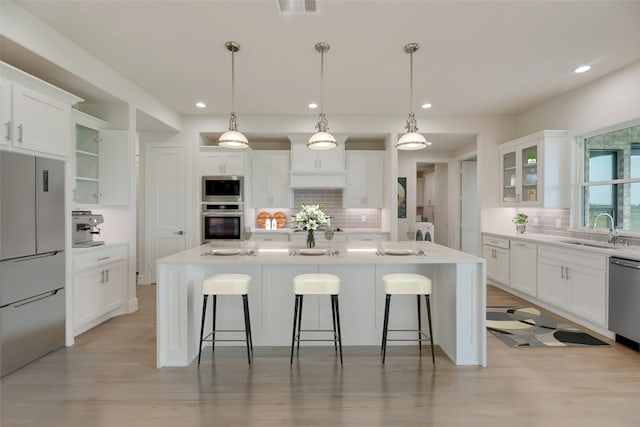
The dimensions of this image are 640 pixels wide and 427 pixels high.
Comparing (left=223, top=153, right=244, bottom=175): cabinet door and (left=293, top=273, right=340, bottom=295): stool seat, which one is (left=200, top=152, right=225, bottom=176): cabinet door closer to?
(left=223, top=153, right=244, bottom=175): cabinet door

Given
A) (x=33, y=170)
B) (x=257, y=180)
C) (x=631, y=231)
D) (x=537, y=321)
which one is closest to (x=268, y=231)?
(x=257, y=180)

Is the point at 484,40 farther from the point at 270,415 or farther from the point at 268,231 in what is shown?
the point at 268,231

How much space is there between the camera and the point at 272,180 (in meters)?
5.77

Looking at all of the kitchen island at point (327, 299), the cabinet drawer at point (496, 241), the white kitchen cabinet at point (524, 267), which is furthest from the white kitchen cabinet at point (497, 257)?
the kitchen island at point (327, 299)

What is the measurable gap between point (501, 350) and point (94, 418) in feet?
10.7

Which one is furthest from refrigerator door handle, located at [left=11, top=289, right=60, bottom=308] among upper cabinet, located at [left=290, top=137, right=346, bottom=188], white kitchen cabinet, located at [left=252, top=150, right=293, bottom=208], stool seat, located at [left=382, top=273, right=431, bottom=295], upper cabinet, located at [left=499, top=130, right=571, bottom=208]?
upper cabinet, located at [left=499, top=130, right=571, bottom=208]

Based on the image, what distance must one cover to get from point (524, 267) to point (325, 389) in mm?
3540

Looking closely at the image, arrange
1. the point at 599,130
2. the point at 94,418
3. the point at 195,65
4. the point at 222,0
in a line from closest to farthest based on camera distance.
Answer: the point at 94,418 → the point at 222,0 → the point at 195,65 → the point at 599,130

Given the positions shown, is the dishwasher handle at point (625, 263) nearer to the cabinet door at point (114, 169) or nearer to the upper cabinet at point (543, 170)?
the upper cabinet at point (543, 170)

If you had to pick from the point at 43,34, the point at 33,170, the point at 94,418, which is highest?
the point at 43,34

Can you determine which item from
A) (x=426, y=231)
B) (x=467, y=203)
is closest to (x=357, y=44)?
(x=426, y=231)

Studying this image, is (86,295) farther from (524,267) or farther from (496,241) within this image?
(496,241)

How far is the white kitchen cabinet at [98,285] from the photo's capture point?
3.25 meters

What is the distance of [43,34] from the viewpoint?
2783 millimetres
